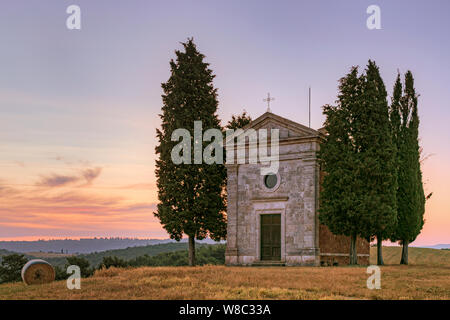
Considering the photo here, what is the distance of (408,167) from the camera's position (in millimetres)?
29703

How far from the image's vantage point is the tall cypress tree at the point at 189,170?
30.8 meters

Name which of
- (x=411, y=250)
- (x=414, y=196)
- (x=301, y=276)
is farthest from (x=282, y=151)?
(x=411, y=250)

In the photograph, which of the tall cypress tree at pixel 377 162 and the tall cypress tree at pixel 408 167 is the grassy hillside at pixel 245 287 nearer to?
the tall cypress tree at pixel 377 162

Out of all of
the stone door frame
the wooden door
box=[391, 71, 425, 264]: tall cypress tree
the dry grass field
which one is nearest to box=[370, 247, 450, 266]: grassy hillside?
box=[391, 71, 425, 264]: tall cypress tree

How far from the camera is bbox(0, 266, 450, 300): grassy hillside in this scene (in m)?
14.6

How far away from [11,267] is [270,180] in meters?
20.7

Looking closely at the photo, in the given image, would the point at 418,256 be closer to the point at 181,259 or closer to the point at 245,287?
the point at 181,259

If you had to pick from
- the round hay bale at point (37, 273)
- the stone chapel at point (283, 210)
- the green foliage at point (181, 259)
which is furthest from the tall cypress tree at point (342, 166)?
the green foliage at point (181, 259)

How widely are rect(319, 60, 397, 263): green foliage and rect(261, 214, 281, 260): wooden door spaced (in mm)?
3159

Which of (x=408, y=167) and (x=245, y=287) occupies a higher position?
(x=408, y=167)

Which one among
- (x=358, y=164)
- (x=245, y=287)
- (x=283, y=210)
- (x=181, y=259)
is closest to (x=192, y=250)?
(x=283, y=210)
